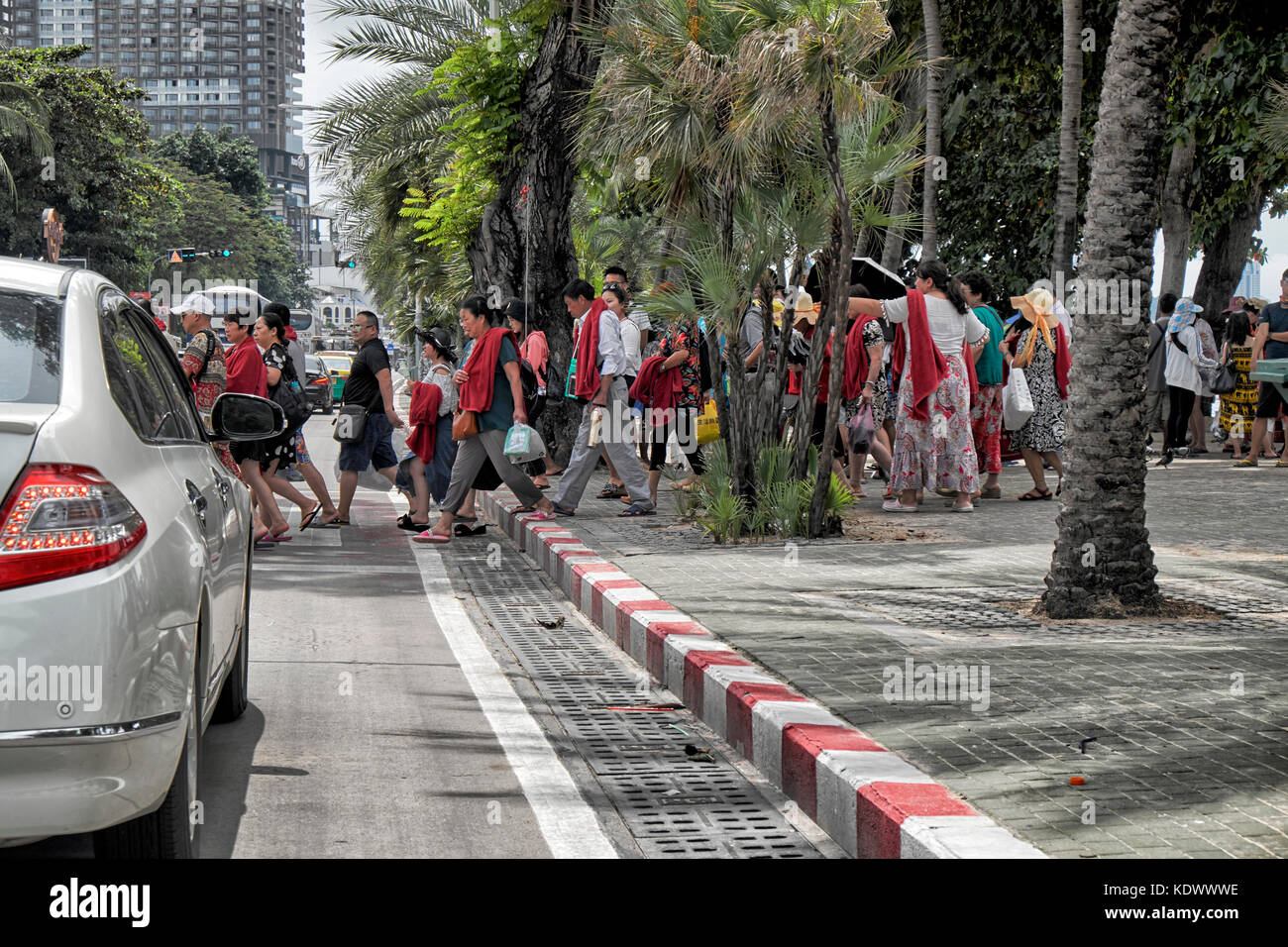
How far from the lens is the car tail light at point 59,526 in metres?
3.24

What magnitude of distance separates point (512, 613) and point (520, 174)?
9952mm

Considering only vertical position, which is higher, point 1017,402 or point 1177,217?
point 1177,217

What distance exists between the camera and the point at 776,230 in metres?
11.3

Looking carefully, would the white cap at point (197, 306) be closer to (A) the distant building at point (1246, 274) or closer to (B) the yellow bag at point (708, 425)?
(B) the yellow bag at point (708, 425)

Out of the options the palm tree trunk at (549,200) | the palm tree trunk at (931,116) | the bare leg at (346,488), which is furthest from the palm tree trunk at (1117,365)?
the palm tree trunk at (931,116)

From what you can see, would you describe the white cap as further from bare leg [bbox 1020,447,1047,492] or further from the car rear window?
the car rear window

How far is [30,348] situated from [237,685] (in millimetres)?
2412

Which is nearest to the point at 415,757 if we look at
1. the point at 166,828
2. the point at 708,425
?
the point at 166,828

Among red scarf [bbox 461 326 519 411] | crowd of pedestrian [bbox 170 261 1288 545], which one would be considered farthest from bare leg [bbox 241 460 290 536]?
red scarf [bbox 461 326 519 411]

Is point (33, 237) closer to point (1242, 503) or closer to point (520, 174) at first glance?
point (520, 174)

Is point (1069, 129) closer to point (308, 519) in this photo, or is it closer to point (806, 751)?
point (308, 519)

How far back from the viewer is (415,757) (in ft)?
18.2

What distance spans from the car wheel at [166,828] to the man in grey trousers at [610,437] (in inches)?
349
